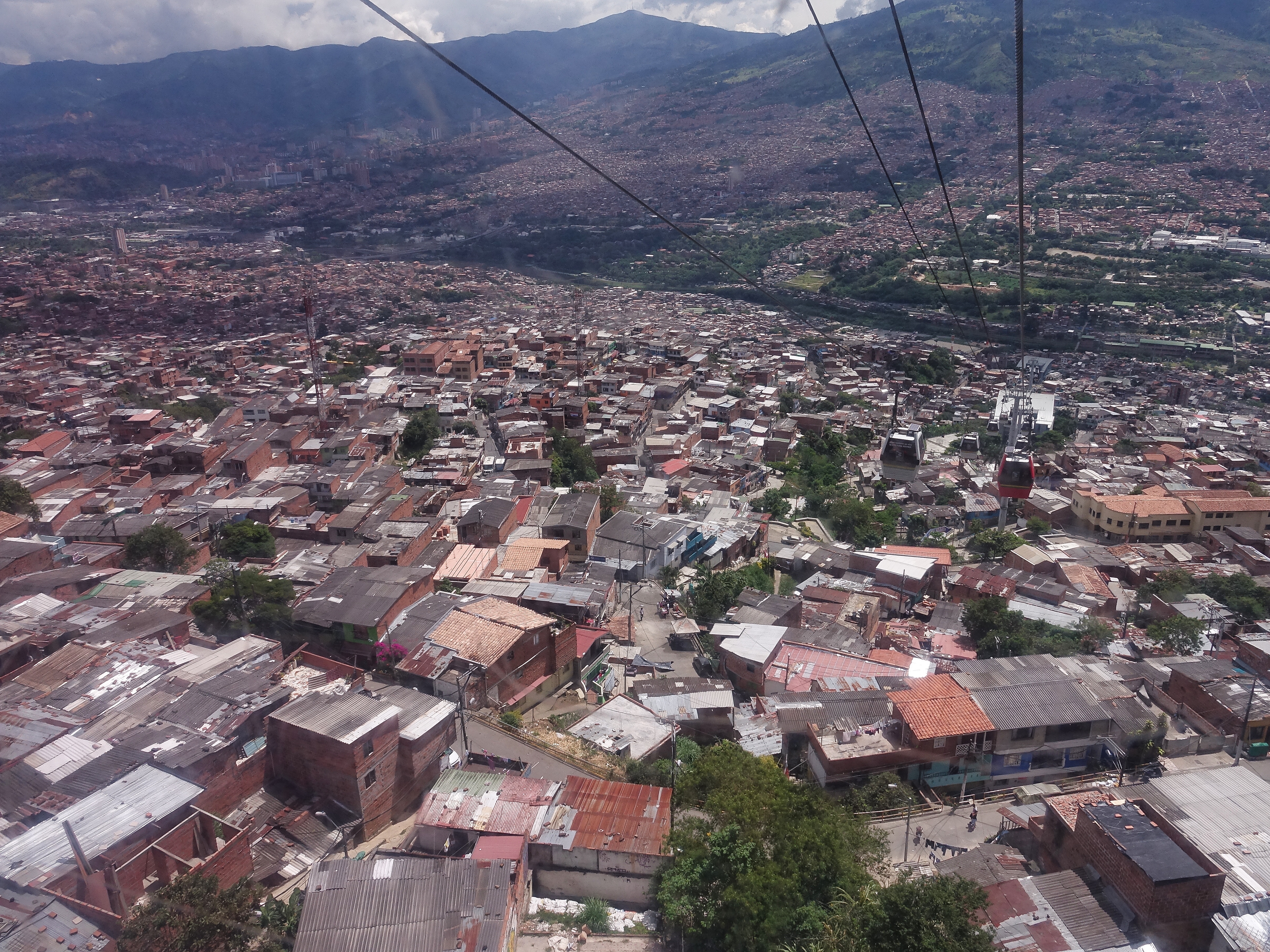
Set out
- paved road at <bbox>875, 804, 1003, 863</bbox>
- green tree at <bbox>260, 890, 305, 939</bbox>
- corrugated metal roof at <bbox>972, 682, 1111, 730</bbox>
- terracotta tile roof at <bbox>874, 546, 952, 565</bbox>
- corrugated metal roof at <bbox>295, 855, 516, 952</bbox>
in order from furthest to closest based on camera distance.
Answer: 1. terracotta tile roof at <bbox>874, 546, 952, 565</bbox>
2. corrugated metal roof at <bbox>972, 682, 1111, 730</bbox>
3. paved road at <bbox>875, 804, 1003, 863</bbox>
4. green tree at <bbox>260, 890, 305, 939</bbox>
5. corrugated metal roof at <bbox>295, 855, 516, 952</bbox>

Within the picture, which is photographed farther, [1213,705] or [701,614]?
[701,614]

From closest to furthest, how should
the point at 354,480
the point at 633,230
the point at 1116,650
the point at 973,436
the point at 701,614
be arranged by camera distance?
the point at 1116,650 < the point at 701,614 < the point at 354,480 < the point at 973,436 < the point at 633,230

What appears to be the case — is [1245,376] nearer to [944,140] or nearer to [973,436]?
[973,436]

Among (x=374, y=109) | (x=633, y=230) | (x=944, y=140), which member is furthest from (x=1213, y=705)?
(x=374, y=109)

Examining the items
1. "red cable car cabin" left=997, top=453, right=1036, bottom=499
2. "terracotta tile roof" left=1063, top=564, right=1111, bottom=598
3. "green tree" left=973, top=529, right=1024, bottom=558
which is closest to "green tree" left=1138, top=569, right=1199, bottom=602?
"terracotta tile roof" left=1063, top=564, right=1111, bottom=598

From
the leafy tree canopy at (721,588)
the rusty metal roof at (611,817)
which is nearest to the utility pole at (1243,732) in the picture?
the leafy tree canopy at (721,588)

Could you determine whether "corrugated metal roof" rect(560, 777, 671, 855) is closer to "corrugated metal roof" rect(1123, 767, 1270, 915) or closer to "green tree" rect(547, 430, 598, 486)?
"corrugated metal roof" rect(1123, 767, 1270, 915)

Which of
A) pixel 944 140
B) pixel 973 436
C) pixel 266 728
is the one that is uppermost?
pixel 944 140
